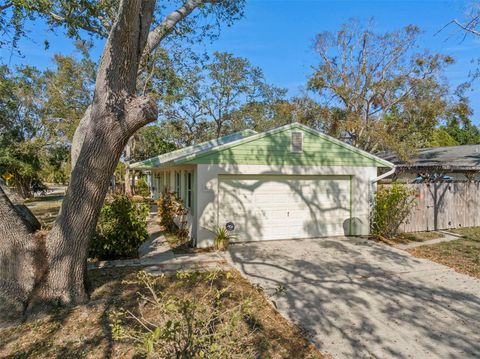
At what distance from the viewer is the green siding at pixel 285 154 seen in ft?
28.3

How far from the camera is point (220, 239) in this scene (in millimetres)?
8273

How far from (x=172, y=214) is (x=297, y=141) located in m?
4.98

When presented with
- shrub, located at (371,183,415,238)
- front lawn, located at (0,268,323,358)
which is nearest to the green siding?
shrub, located at (371,183,415,238)

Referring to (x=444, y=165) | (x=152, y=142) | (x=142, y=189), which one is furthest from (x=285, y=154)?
(x=142, y=189)

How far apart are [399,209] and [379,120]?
483 inches

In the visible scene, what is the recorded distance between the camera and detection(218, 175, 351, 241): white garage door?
892cm

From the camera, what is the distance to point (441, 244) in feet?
28.9

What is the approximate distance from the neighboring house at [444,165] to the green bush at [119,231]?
37.1 feet

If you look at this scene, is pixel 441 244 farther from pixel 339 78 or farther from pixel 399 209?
pixel 339 78

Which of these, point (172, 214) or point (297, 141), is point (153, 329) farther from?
point (172, 214)

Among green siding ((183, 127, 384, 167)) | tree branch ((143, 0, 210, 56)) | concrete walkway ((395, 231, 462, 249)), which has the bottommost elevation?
concrete walkway ((395, 231, 462, 249))

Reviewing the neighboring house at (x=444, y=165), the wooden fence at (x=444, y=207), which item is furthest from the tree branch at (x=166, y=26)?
the neighboring house at (x=444, y=165)

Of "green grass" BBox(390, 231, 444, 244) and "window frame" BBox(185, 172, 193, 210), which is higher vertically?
"window frame" BBox(185, 172, 193, 210)

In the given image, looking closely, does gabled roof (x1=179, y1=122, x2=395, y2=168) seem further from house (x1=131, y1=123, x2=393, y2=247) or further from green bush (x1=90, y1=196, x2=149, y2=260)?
green bush (x1=90, y1=196, x2=149, y2=260)
